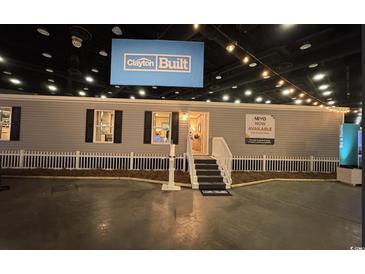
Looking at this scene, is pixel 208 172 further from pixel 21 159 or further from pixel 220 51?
pixel 21 159

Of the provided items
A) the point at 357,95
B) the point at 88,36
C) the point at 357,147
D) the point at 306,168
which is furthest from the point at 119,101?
the point at 357,95

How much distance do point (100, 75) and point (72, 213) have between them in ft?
23.8

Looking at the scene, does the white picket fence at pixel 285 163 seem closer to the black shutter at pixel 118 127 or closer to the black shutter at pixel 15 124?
the black shutter at pixel 118 127

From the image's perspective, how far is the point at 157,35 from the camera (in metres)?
4.82

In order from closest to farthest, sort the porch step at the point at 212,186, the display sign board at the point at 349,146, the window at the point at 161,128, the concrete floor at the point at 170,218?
the concrete floor at the point at 170,218, the porch step at the point at 212,186, the display sign board at the point at 349,146, the window at the point at 161,128

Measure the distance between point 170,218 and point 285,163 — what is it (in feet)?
22.9

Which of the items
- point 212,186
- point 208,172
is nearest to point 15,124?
point 208,172

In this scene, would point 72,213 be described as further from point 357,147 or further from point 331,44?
point 357,147

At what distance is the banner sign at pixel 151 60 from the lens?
363cm

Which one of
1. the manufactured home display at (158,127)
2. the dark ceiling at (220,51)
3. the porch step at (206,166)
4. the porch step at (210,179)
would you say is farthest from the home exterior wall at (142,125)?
the porch step at (210,179)

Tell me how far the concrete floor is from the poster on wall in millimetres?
2967

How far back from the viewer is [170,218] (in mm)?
3467

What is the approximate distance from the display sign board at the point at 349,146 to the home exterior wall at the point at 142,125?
4.06 feet

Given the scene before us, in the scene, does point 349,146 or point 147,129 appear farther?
point 147,129
